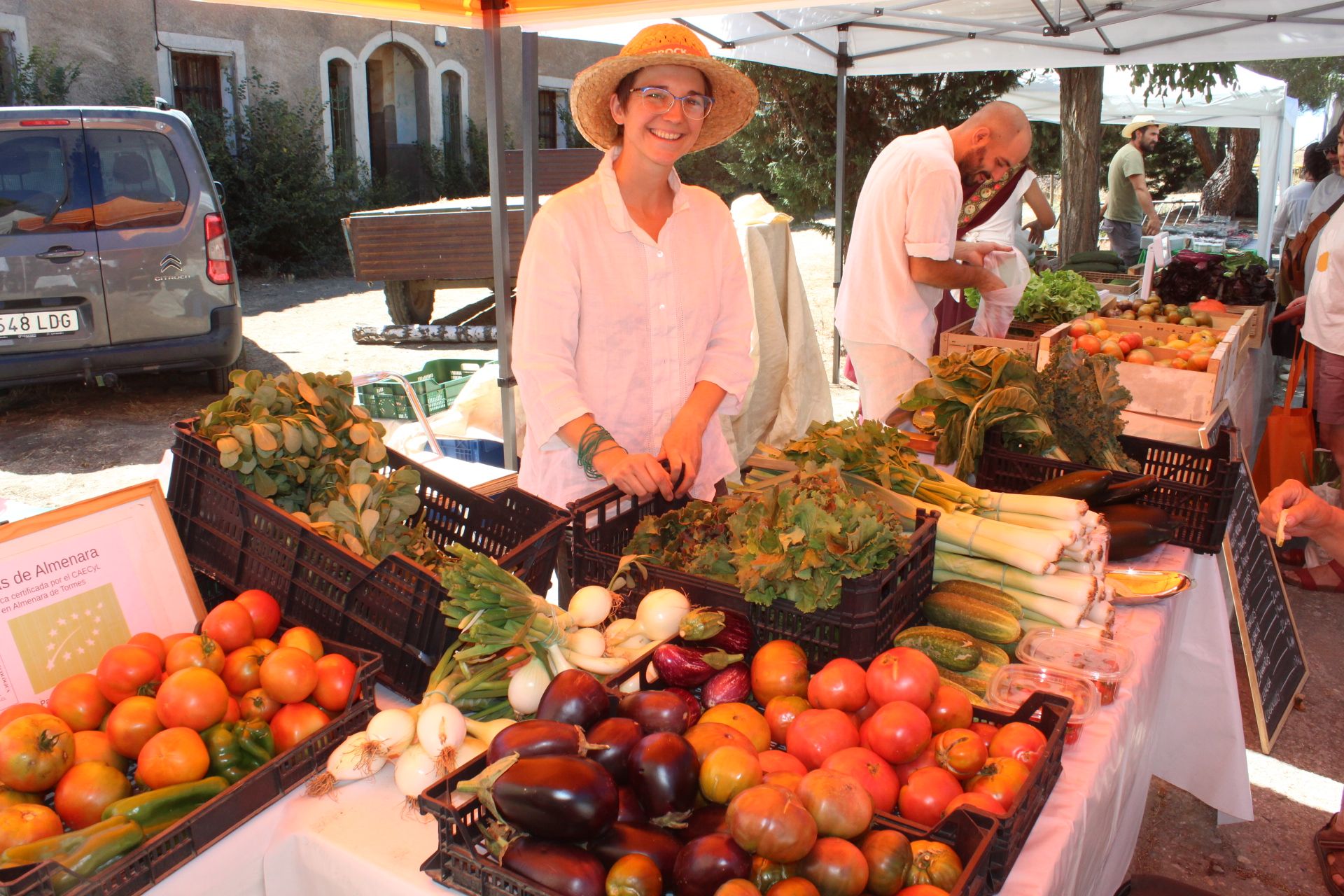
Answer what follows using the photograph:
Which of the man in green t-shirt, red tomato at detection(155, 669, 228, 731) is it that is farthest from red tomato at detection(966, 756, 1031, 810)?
the man in green t-shirt

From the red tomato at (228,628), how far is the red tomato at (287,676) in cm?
13

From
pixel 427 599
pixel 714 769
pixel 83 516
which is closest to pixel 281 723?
pixel 427 599

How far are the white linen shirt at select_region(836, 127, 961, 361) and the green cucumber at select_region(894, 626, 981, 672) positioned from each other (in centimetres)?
253

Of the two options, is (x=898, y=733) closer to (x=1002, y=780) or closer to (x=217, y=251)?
(x=1002, y=780)

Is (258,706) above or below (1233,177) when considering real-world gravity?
below

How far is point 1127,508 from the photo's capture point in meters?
2.62

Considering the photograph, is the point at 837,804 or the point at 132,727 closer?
the point at 837,804

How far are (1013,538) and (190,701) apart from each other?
1.66m

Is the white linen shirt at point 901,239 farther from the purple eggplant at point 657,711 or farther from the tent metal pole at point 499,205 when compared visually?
the purple eggplant at point 657,711

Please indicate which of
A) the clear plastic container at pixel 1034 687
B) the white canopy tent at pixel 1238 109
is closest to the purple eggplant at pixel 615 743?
the clear plastic container at pixel 1034 687

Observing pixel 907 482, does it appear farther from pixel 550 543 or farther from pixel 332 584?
pixel 332 584

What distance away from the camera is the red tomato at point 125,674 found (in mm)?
1607

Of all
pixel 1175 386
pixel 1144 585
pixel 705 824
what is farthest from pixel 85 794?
pixel 1175 386

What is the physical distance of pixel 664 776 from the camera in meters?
1.36
